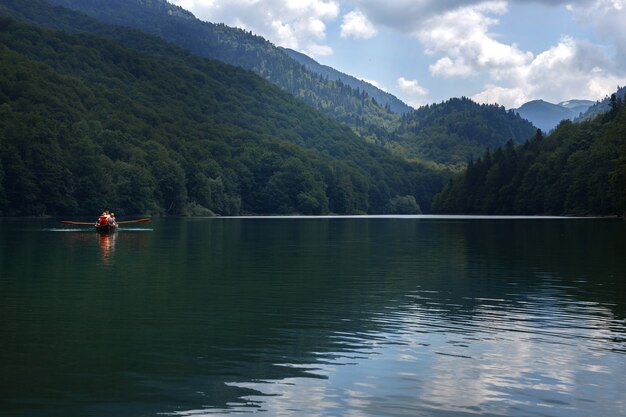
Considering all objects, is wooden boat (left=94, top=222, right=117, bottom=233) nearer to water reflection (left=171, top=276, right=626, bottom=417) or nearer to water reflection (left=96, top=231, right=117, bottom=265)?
water reflection (left=96, top=231, right=117, bottom=265)

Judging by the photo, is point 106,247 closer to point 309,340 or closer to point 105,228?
point 105,228

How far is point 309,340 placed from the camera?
95.6 feet

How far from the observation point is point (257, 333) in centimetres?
3050

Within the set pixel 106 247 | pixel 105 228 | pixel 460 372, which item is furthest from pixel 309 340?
pixel 105 228

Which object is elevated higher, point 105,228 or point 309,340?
point 105,228

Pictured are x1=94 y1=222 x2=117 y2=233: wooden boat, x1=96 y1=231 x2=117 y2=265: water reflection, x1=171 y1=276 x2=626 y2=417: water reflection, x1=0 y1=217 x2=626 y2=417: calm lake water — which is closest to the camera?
x1=171 y1=276 x2=626 y2=417: water reflection

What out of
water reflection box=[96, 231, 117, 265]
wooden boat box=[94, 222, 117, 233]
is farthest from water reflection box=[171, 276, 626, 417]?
wooden boat box=[94, 222, 117, 233]

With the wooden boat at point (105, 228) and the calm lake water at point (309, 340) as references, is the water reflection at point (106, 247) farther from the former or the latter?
the calm lake water at point (309, 340)

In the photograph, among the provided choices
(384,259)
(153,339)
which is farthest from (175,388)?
(384,259)

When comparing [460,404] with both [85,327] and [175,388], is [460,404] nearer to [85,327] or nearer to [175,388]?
[175,388]

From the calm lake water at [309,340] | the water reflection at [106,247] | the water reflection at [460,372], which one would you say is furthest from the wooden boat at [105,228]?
the water reflection at [460,372]

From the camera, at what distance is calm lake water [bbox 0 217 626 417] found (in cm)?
2044

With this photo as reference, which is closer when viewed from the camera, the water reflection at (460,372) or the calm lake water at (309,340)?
the water reflection at (460,372)

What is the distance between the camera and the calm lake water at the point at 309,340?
2044 centimetres
